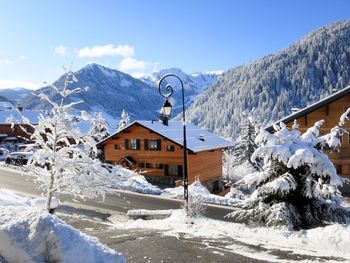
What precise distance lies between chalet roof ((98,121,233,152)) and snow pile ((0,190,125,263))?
3276 centimetres

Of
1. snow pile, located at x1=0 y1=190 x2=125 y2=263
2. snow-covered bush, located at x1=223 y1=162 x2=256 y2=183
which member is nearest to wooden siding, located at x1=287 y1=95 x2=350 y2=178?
snow-covered bush, located at x1=223 y1=162 x2=256 y2=183

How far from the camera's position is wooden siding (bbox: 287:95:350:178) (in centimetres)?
3136

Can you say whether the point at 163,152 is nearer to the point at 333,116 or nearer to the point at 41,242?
the point at 333,116

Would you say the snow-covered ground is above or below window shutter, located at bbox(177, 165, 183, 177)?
below

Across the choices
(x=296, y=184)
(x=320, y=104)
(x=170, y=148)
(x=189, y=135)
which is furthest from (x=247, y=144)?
(x=296, y=184)

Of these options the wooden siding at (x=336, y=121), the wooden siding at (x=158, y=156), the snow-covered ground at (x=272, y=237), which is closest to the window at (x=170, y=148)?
the wooden siding at (x=158, y=156)

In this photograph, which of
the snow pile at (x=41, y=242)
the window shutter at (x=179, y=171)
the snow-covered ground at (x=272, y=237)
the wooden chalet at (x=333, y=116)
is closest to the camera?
the snow pile at (x=41, y=242)

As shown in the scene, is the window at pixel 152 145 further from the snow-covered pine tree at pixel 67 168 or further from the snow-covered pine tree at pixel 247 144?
the snow-covered pine tree at pixel 67 168

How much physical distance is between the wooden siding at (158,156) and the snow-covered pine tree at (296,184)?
79.1 ft

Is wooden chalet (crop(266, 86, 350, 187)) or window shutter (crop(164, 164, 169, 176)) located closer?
wooden chalet (crop(266, 86, 350, 187))

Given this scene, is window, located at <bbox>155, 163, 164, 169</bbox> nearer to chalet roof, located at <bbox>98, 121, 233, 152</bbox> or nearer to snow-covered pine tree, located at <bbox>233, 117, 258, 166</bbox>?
chalet roof, located at <bbox>98, 121, 233, 152</bbox>

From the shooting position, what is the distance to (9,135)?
263 feet

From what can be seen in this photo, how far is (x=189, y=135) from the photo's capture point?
149 ft

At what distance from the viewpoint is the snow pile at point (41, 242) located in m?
6.89
